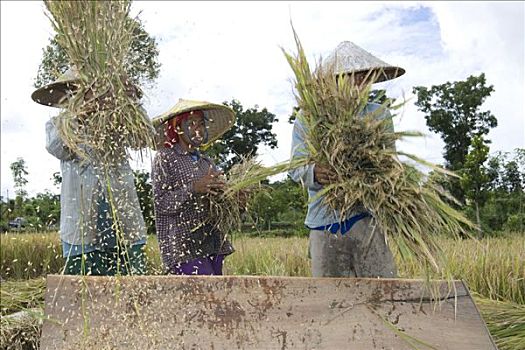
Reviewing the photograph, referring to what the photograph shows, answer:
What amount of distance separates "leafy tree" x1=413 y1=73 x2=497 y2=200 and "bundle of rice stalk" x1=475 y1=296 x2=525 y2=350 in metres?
11.2

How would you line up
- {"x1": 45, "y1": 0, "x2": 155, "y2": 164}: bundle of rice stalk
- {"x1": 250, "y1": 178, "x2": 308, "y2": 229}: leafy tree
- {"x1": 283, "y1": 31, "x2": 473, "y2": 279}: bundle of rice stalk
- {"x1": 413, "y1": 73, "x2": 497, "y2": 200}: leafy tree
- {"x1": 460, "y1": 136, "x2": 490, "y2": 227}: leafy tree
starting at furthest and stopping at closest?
1. {"x1": 413, "y1": 73, "x2": 497, "y2": 200}: leafy tree
2. {"x1": 460, "y1": 136, "x2": 490, "y2": 227}: leafy tree
3. {"x1": 250, "y1": 178, "x2": 308, "y2": 229}: leafy tree
4. {"x1": 45, "y1": 0, "x2": 155, "y2": 164}: bundle of rice stalk
5. {"x1": 283, "y1": 31, "x2": 473, "y2": 279}: bundle of rice stalk

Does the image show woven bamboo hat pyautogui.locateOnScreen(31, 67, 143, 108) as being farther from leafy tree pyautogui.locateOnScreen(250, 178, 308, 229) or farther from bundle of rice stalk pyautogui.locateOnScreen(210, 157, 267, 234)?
leafy tree pyautogui.locateOnScreen(250, 178, 308, 229)

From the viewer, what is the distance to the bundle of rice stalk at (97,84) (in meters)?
2.42

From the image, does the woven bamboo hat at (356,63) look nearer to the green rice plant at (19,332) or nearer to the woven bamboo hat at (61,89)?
the woven bamboo hat at (61,89)

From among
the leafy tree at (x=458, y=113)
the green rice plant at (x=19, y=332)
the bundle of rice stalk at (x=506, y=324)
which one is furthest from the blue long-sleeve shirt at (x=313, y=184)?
the leafy tree at (x=458, y=113)

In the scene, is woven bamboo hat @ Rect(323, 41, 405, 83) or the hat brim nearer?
woven bamboo hat @ Rect(323, 41, 405, 83)

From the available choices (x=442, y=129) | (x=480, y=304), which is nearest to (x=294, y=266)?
(x=480, y=304)

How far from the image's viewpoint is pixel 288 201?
7.32 m

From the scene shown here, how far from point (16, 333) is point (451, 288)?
7.00 ft

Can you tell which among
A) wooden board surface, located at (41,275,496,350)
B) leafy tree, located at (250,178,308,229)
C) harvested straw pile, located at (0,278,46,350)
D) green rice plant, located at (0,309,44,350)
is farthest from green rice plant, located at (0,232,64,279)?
wooden board surface, located at (41,275,496,350)

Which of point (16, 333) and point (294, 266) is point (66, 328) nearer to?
point (16, 333)

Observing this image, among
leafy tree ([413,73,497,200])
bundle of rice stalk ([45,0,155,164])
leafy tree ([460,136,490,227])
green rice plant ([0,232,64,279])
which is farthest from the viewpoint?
leafy tree ([413,73,497,200])

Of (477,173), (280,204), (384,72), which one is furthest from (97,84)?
(477,173)

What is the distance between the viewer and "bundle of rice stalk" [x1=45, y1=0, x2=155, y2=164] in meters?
2.42
